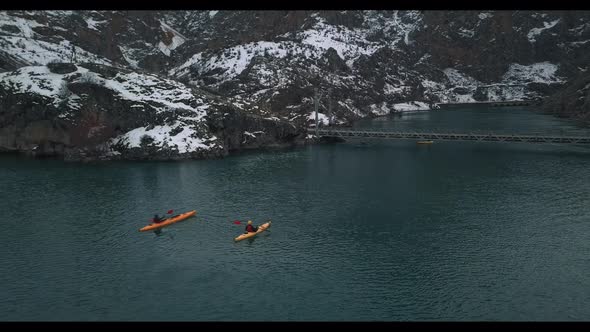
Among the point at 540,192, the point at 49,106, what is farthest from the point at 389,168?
the point at 49,106

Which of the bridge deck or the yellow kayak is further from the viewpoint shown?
the bridge deck

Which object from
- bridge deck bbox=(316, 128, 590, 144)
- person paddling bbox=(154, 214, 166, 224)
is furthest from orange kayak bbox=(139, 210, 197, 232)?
bridge deck bbox=(316, 128, 590, 144)

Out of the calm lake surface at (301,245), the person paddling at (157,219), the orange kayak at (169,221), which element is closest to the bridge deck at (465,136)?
the calm lake surface at (301,245)

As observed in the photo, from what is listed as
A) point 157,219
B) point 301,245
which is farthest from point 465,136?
point 157,219

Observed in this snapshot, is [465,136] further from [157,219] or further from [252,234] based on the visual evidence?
[157,219]

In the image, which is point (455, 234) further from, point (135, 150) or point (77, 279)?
point (135, 150)

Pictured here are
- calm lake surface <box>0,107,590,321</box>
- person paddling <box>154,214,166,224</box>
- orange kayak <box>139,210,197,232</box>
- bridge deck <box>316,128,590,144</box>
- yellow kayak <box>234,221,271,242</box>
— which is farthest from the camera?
bridge deck <box>316,128,590,144</box>

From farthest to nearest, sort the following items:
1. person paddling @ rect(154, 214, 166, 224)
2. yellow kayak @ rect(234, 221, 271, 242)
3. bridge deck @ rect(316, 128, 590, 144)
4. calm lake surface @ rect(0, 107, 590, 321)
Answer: bridge deck @ rect(316, 128, 590, 144)
person paddling @ rect(154, 214, 166, 224)
yellow kayak @ rect(234, 221, 271, 242)
calm lake surface @ rect(0, 107, 590, 321)

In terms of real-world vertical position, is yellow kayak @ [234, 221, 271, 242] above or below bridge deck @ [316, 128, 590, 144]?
below

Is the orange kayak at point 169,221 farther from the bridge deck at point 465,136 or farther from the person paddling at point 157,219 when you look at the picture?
the bridge deck at point 465,136

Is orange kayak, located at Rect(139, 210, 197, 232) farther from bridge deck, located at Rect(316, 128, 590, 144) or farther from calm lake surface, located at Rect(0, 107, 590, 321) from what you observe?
bridge deck, located at Rect(316, 128, 590, 144)
